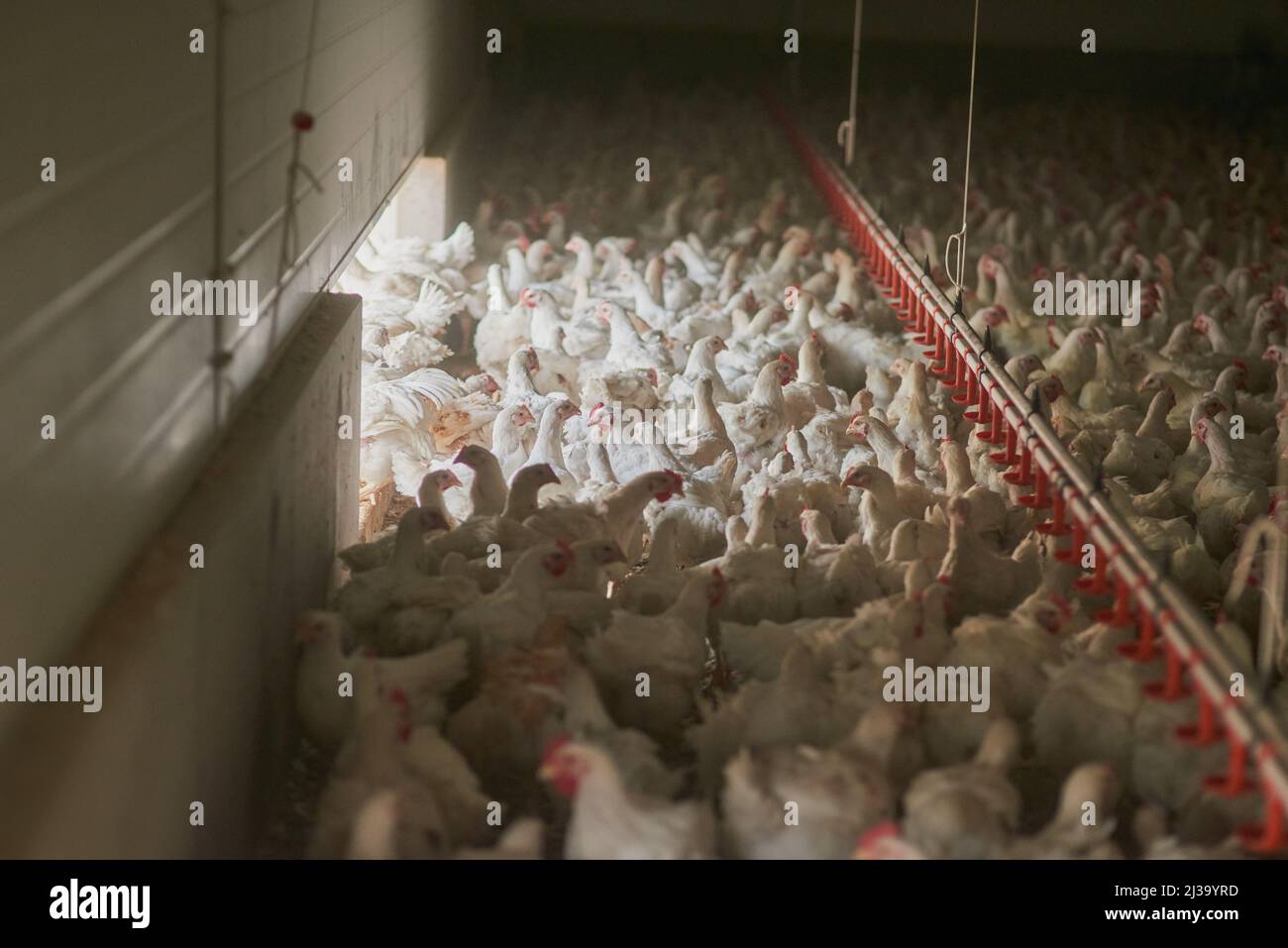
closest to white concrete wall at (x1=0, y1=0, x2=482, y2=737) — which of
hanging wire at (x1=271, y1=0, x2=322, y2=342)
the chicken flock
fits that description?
hanging wire at (x1=271, y1=0, x2=322, y2=342)

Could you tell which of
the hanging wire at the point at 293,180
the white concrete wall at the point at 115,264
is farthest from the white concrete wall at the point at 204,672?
the hanging wire at the point at 293,180

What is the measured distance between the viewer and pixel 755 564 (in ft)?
13.8

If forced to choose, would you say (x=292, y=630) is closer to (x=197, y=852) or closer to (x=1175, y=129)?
(x=197, y=852)

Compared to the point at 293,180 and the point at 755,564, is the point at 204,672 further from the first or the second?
the point at 755,564

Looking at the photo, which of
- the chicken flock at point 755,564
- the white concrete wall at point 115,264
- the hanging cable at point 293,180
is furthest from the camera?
the hanging cable at point 293,180

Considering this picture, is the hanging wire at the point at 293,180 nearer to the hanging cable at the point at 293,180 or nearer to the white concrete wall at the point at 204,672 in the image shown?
the hanging cable at the point at 293,180

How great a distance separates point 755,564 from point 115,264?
6.76ft

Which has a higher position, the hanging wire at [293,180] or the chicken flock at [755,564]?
the hanging wire at [293,180]

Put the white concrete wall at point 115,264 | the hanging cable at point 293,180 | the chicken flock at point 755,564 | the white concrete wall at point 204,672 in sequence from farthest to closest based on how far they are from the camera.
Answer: the hanging cable at point 293,180 → the chicken flock at point 755,564 → the white concrete wall at point 115,264 → the white concrete wall at point 204,672

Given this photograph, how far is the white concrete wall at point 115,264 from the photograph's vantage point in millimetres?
2229

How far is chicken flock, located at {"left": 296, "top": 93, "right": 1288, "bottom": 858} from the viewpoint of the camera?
282cm

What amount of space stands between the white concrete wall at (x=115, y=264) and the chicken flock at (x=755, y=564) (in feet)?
2.03

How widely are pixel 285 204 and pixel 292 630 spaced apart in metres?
1.37

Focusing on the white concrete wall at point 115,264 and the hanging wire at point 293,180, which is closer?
the white concrete wall at point 115,264
